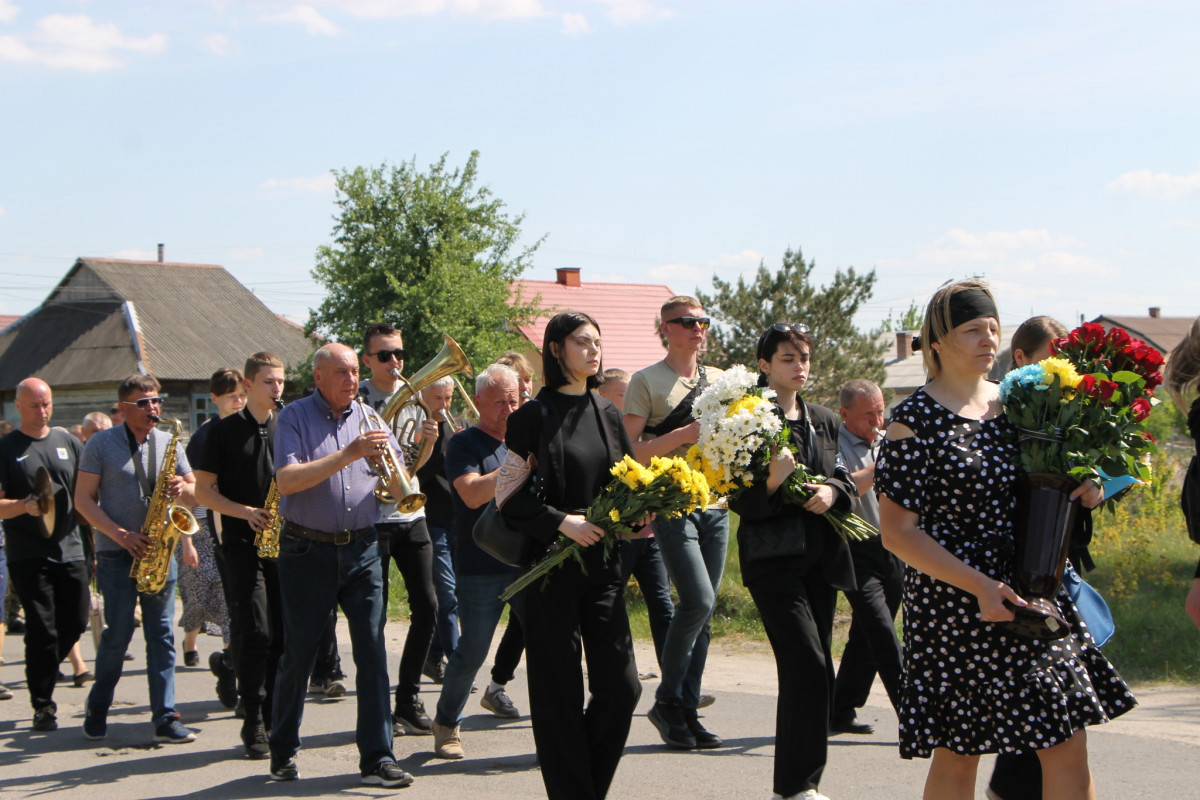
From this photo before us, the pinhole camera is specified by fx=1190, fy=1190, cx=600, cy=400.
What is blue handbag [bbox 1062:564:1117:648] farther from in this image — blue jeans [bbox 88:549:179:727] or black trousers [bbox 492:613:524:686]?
blue jeans [bbox 88:549:179:727]

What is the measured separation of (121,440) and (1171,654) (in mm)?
7632

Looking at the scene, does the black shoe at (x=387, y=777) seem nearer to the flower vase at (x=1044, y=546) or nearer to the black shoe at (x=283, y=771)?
the black shoe at (x=283, y=771)

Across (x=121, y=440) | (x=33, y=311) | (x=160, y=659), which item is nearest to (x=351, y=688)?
(x=160, y=659)

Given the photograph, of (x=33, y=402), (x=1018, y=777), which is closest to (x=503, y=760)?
(x=1018, y=777)

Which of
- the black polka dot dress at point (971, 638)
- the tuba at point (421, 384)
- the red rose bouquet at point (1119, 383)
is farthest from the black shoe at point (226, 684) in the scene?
the red rose bouquet at point (1119, 383)

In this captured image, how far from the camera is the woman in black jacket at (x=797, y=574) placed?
5258 millimetres

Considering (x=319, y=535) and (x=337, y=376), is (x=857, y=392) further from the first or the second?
(x=319, y=535)

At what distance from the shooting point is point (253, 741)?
6.95m

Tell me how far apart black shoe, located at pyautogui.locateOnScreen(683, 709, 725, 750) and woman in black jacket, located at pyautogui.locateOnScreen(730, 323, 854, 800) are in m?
1.40

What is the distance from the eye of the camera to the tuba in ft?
24.5

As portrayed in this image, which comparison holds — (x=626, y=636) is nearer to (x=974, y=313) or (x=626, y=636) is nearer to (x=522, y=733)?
(x=974, y=313)

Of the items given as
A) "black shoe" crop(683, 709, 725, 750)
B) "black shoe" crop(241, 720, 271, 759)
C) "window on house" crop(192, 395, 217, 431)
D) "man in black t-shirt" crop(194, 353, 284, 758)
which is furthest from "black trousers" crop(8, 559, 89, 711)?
"window on house" crop(192, 395, 217, 431)

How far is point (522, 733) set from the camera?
7.39 metres

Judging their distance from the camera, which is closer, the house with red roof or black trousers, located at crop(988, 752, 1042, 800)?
black trousers, located at crop(988, 752, 1042, 800)
